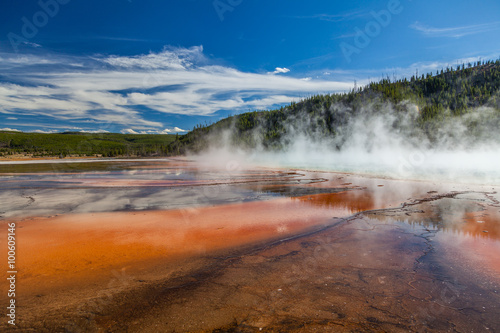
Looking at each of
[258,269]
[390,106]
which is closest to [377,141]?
[390,106]

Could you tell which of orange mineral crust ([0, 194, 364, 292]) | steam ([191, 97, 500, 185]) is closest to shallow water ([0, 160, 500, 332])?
orange mineral crust ([0, 194, 364, 292])

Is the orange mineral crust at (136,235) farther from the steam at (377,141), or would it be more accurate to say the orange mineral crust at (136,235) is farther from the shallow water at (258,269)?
the steam at (377,141)

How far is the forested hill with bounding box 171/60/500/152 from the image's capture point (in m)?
78.9

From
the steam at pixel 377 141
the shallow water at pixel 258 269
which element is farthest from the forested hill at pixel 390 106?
the shallow water at pixel 258 269

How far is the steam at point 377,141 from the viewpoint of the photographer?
5556cm

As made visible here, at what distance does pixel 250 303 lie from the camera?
4.38 meters

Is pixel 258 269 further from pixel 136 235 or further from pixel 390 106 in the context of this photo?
pixel 390 106

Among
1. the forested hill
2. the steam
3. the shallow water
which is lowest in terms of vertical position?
the shallow water

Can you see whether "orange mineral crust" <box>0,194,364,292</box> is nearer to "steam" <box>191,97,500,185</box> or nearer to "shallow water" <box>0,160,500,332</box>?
"shallow water" <box>0,160,500,332</box>

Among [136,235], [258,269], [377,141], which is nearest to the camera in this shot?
[258,269]

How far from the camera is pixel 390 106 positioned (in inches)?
3457

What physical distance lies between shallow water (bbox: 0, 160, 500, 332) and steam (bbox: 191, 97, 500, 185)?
123 feet

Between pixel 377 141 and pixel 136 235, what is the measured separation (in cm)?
7726

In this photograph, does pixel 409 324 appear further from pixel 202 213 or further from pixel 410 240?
pixel 202 213
